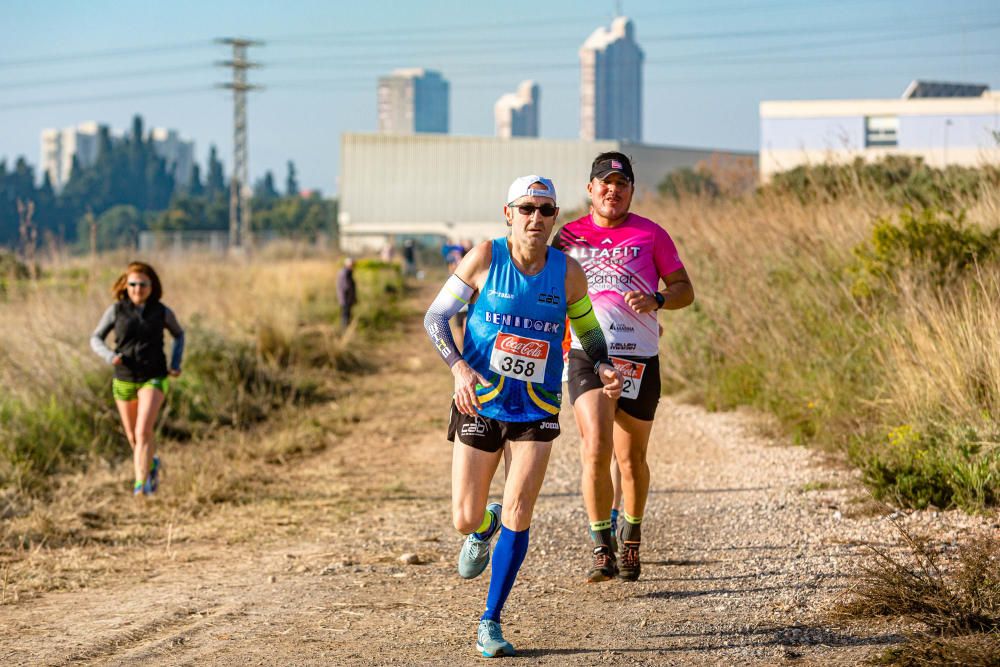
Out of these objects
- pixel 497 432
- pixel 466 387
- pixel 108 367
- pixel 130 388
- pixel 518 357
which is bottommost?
pixel 108 367

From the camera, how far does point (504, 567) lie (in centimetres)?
551

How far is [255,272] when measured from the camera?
2806 cm

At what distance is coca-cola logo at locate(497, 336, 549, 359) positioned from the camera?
17.9ft

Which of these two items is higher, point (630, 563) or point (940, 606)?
point (940, 606)

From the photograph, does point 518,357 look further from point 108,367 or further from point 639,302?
point 108,367

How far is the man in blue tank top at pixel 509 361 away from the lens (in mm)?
5484

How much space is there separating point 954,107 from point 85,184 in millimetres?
114840

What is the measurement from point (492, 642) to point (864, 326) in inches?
269

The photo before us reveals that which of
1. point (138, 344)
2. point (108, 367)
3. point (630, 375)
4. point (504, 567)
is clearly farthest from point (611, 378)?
point (108, 367)

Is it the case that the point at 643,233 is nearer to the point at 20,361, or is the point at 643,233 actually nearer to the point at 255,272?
the point at 20,361

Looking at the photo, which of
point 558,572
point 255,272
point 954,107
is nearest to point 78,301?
point 558,572

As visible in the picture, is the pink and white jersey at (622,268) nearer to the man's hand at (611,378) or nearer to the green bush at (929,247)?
the man's hand at (611,378)

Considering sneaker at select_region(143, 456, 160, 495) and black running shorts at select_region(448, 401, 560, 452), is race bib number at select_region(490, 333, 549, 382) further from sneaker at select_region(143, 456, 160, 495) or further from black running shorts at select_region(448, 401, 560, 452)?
Result: sneaker at select_region(143, 456, 160, 495)

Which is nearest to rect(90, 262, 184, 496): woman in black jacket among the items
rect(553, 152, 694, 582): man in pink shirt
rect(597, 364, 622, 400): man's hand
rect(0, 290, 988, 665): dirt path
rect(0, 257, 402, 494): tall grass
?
rect(0, 290, 988, 665): dirt path
